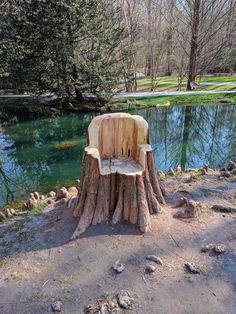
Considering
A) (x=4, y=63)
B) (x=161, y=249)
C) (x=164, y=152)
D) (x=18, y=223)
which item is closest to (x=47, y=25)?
(x=4, y=63)

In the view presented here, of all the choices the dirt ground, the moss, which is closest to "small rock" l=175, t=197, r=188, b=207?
the dirt ground

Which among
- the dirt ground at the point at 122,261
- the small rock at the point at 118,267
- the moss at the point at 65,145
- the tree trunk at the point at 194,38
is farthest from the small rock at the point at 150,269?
the tree trunk at the point at 194,38

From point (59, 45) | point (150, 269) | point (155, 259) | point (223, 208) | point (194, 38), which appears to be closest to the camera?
point (150, 269)

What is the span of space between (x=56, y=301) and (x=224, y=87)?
686 inches

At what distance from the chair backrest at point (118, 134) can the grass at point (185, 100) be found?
34.0ft

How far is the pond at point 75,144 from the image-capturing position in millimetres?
6893

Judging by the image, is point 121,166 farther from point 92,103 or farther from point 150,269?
point 92,103

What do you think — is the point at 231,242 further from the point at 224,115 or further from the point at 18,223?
the point at 224,115

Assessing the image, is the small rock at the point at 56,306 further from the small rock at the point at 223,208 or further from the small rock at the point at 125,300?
the small rock at the point at 223,208

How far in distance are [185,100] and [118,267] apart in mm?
12673

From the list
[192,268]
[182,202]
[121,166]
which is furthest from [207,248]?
[121,166]

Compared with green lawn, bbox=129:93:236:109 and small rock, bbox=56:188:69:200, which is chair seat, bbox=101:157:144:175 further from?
green lawn, bbox=129:93:236:109

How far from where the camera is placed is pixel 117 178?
338 centimetres

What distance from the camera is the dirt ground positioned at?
262 centimetres
